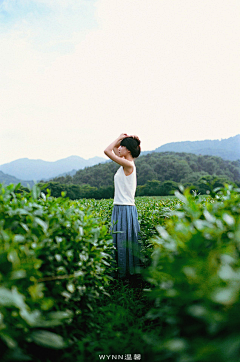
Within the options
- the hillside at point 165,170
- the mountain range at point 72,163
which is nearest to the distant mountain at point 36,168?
the mountain range at point 72,163

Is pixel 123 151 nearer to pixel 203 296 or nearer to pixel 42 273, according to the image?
pixel 42 273

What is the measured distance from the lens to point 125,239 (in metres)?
3.49

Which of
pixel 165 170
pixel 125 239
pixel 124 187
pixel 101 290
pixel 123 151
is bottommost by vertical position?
pixel 101 290

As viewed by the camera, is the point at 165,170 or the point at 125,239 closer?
the point at 125,239

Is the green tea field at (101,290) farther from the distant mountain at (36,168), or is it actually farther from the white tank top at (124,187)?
the distant mountain at (36,168)

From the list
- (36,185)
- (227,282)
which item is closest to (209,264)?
(227,282)

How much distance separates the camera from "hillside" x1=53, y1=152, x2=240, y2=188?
146 ft

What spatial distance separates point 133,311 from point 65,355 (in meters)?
1.05

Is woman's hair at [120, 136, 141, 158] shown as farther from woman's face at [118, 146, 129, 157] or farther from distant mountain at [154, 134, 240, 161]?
distant mountain at [154, 134, 240, 161]

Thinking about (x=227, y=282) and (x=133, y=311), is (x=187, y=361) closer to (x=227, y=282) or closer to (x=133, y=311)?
(x=227, y=282)

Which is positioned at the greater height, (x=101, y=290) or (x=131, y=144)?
(x=131, y=144)

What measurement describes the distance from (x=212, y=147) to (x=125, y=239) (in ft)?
375

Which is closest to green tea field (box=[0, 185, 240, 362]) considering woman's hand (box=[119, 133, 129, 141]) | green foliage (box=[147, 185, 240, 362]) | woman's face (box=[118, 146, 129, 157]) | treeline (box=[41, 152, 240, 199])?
green foliage (box=[147, 185, 240, 362])

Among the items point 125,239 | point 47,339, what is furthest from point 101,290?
point 125,239
